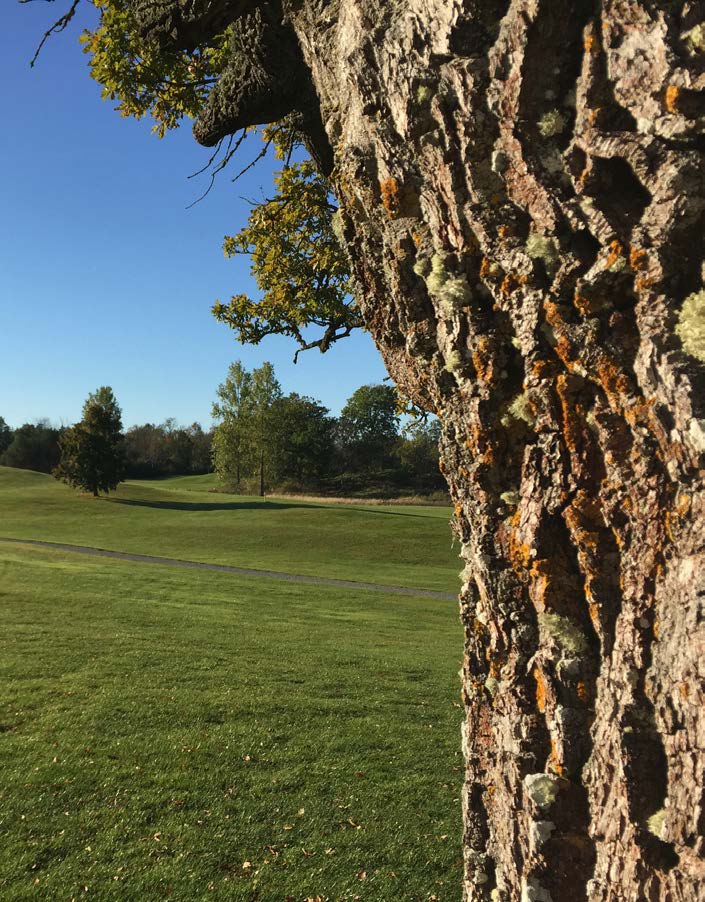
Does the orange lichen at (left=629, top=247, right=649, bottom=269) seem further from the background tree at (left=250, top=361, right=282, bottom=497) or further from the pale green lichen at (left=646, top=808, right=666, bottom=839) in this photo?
the background tree at (left=250, top=361, right=282, bottom=497)

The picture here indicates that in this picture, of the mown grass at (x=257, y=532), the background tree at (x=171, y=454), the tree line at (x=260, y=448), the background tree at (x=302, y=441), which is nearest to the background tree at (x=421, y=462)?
the tree line at (x=260, y=448)

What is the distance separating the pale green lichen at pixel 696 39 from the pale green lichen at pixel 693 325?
85cm

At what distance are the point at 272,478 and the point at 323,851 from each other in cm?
6574

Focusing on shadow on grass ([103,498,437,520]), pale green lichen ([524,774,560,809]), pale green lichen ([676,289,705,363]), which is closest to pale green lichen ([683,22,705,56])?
pale green lichen ([676,289,705,363])

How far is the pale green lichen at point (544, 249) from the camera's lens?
2688 millimetres

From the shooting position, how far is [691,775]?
2475 millimetres

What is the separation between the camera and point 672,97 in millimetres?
2365

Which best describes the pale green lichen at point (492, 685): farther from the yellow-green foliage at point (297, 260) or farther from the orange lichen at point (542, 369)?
the yellow-green foliage at point (297, 260)

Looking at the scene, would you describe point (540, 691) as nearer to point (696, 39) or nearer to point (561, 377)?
point (561, 377)

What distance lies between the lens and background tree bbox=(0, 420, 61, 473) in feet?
292

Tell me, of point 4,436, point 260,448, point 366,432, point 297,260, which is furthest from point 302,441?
point 297,260

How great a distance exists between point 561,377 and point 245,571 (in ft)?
96.3

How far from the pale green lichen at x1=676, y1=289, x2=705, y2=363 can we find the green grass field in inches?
208

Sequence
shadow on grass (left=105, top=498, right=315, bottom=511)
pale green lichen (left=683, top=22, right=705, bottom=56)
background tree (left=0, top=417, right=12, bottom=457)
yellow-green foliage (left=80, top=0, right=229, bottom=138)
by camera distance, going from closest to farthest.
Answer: pale green lichen (left=683, top=22, right=705, bottom=56) < yellow-green foliage (left=80, top=0, right=229, bottom=138) < shadow on grass (left=105, top=498, right=315, bottom=511) < background tree (left=0, top=417, right=12, bottom=457)
